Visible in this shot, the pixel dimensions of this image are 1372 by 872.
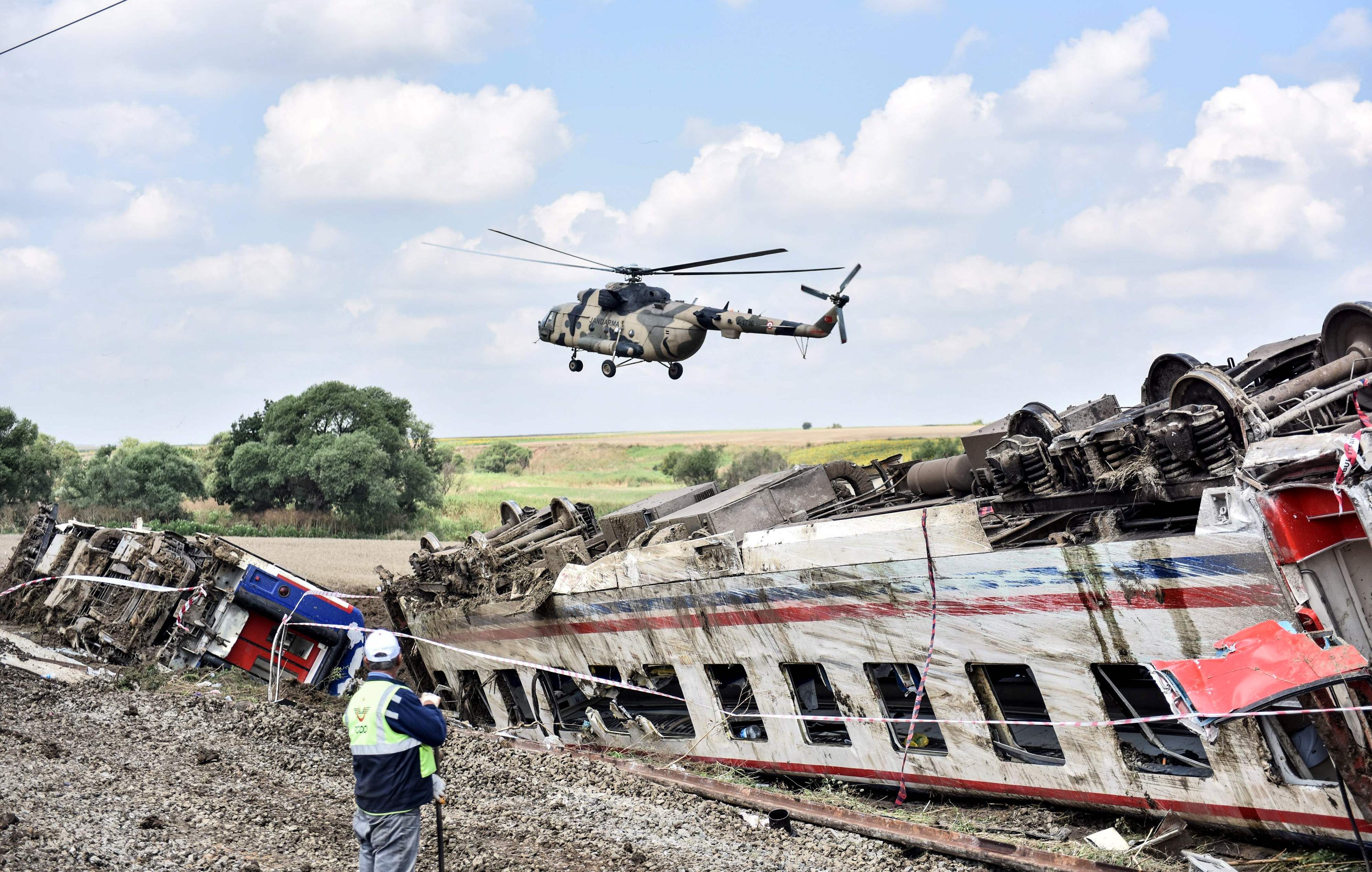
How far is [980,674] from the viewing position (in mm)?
10516

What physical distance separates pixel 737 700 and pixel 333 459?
36.2 m

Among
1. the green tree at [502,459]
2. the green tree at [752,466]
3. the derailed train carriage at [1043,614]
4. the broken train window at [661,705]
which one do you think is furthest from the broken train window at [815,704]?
the green tree at [502,459]

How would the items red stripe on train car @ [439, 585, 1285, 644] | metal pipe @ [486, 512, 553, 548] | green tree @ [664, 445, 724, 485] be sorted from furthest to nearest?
green tree @ [664, 445, 724, 485]
metal pipe @ [486, 512, 553, 548]
red stripe on train car @ [439, 585, 1285, 644]

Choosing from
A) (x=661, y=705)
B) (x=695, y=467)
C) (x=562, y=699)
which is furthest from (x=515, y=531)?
(x=695, y=467)

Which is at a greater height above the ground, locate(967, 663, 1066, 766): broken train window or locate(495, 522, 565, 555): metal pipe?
locate(495, 522, 565, 555): metal pipe

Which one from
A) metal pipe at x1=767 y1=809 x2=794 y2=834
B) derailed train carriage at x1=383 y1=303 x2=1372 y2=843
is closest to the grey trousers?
metal pipe at x1=767 y1=809 x2=794 y2=834

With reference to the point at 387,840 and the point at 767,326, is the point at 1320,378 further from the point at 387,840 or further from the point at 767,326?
the point at 767,326

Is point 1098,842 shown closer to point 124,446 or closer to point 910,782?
point 910,782

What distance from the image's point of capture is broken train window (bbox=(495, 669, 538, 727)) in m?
16.1

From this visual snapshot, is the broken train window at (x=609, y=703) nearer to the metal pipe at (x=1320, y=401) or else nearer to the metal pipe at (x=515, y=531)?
the metal pipe at (x=515, y=531)

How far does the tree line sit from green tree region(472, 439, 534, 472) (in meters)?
35.5

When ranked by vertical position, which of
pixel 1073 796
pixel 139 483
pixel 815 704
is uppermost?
pixel 139 483

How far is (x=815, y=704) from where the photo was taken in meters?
12.6

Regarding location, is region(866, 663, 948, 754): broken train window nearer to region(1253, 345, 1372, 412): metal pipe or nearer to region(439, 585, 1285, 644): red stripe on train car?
region(439, 585, 1285, 644): red stripe on train car
